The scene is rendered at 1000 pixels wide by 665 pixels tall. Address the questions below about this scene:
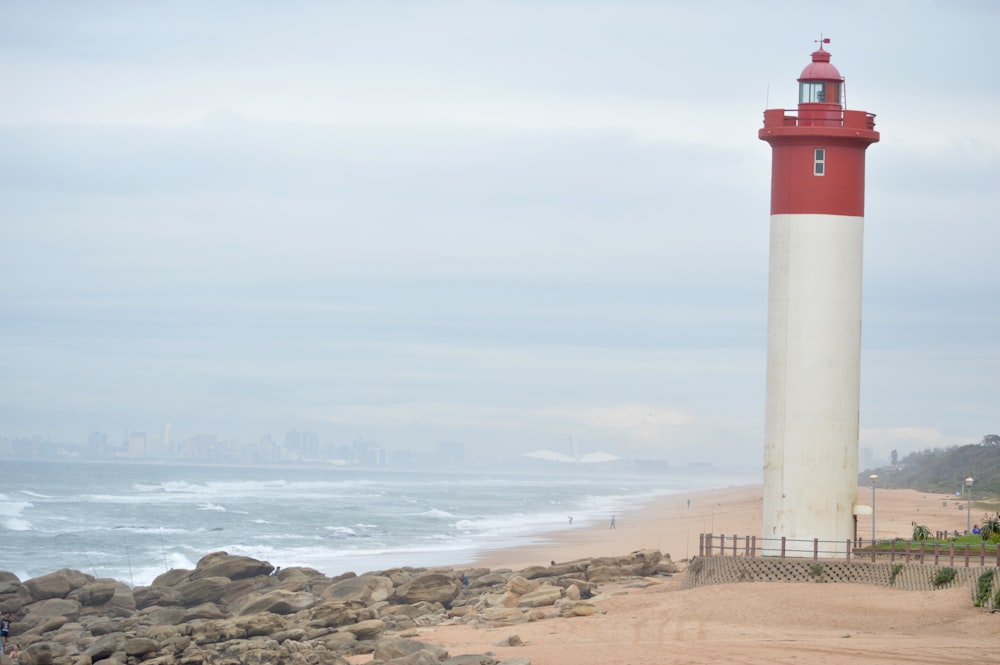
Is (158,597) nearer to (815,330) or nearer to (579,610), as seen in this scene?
(579,610)

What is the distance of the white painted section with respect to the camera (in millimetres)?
22750

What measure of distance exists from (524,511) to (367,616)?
171 ft

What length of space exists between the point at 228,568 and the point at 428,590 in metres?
4.96

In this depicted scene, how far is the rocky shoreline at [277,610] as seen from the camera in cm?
2017

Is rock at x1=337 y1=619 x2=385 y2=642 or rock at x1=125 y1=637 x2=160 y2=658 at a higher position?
rock at x1=337 y1=619 x2=385 y2=642

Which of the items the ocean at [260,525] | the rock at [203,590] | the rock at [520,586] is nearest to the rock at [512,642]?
the rock at [520,586]

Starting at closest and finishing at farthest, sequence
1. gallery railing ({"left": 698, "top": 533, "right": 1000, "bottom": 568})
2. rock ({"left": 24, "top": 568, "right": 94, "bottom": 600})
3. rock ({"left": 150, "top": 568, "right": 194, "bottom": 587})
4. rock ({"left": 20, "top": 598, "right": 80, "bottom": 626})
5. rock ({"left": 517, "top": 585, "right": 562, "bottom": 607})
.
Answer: gallery railing ({"left": 698, "top": 533, "right": 1000, "bottom": 568}), rock ({"left": 517, "top": 585, "right": 562, "bottom": 607}), rock ({"left": 20, "top": 598, "right": 80, "bottom": 626}), rock ({"left": 24, "top": 568, "right": 94, "bottom": 600}), rock ({"left": 150, "top": 568, "right": 194, "bottom": 587})

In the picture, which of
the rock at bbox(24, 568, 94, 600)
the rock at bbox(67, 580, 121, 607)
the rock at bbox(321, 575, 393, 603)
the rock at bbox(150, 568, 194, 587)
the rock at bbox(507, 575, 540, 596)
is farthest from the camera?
the rock at bbox(150, 568, 194, 587)

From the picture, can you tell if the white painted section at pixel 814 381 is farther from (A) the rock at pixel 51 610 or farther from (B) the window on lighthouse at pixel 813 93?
(A) the rock at pixel 51 610

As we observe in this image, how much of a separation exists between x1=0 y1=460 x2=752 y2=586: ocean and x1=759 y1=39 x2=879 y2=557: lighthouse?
17405mm

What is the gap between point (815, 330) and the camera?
2284cm

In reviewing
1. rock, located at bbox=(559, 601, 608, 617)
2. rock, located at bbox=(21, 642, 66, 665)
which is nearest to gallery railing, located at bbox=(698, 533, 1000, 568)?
rock, located at bbox=(559, 601, 608, 617)

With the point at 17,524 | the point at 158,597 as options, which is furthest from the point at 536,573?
the point at 17,524

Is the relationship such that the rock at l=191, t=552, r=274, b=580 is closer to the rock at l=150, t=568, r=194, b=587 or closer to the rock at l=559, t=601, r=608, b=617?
the rock at l=150, t=568, r=194, b=587
